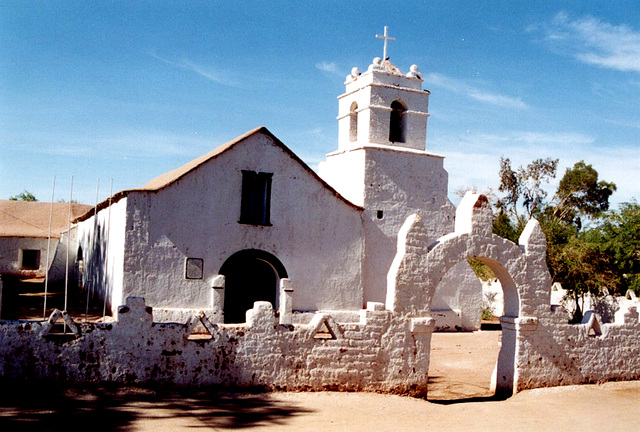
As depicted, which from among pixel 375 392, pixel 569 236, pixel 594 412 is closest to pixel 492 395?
pixel 594 412

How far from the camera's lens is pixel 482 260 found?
12.6m

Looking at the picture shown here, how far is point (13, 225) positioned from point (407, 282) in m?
24.4

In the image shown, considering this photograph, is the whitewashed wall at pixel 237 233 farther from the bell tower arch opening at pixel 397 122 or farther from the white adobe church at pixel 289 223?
the bell tower arch opening at pixel 397 122

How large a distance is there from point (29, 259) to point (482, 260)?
77.8ft

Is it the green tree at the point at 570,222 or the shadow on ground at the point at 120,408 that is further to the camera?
the green tree at the point at 570,222

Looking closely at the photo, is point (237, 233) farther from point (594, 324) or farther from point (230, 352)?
point (594, 324)

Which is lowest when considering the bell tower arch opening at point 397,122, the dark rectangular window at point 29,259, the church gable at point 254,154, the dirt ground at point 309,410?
the dirt ground at point 309,410

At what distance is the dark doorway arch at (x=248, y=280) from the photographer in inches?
748

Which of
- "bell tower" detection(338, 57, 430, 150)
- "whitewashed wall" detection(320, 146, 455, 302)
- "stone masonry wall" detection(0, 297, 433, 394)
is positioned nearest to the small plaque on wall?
"whitewashed wall" detection(320, 146, 455, 302)

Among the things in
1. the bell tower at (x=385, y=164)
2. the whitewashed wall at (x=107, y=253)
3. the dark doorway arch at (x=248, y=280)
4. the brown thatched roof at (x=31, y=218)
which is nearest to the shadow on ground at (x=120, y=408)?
the whitewashed wall at (x=107, y=253)

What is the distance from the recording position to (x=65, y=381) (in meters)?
9.55

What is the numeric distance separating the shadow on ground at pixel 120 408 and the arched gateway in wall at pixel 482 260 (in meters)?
2.99

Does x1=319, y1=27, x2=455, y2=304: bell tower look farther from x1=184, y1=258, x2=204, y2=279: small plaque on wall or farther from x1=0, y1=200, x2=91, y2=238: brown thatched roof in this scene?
x1=0, y1=200, x2=91, y2=238: brown thatched roof

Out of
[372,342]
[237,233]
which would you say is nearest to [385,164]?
[237,233]
